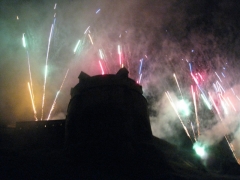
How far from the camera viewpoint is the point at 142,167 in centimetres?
1012

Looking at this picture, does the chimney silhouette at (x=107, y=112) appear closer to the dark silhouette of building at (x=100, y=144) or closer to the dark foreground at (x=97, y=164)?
the dark silhouette of building at (x=100, y=144)

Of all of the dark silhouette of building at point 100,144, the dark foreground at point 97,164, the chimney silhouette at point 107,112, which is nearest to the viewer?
the dark foreground at point 97,164

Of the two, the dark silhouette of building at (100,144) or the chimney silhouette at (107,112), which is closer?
the dark silhouette of building at (100,144)

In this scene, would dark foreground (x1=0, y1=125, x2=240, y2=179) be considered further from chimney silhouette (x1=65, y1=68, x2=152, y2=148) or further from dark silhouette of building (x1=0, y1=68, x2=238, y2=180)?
chimney silhouette (x1=65, y1=68, x2=152, y2=148)

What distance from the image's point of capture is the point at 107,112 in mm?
13867

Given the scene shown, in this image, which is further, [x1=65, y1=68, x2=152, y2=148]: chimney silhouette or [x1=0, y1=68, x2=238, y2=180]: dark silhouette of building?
[x1=65, y1=68, x2=152, y2=148]: chimney silhouette

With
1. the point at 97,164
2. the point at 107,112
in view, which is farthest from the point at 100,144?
the point at 107,112

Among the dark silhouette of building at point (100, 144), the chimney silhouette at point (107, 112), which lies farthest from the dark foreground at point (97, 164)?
the chimney silhouette at point (107, 112)

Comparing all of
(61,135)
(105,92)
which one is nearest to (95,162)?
(105,92)

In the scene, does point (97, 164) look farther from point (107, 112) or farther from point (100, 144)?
point (107, 112)

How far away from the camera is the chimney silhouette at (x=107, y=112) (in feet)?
44.0

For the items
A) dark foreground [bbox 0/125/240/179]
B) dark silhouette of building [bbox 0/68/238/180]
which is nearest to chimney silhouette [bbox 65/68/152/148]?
dark silhouette of building [bbox 0/68/238/180]

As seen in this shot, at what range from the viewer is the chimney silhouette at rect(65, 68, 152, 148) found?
13.4 meters

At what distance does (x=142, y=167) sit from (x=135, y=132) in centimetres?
416
